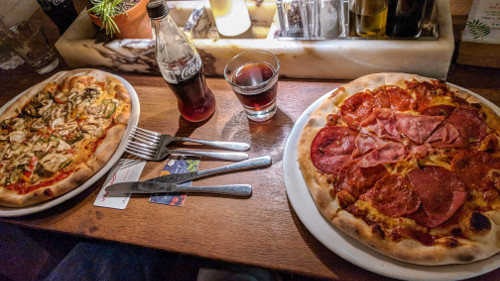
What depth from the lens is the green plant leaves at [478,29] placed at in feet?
3.76

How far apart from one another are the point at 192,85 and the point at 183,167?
30 centimetres

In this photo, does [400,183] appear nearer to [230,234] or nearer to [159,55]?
[230,234]

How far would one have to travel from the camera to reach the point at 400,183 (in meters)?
1.00

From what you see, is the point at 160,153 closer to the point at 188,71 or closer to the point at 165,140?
the point at 165,140

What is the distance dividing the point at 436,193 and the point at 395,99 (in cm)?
35

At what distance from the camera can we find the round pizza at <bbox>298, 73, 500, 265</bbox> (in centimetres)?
88

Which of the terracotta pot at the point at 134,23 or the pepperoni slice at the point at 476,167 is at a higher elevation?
the terracotta pot at the point at 134,23

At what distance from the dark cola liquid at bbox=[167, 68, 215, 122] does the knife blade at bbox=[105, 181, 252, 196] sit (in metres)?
0.32

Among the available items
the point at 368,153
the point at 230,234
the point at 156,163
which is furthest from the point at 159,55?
the point at 368,153

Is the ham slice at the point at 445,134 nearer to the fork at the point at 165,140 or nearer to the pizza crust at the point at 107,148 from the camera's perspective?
the fork at the point at 165,140

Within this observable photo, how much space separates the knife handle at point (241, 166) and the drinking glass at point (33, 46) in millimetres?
1155

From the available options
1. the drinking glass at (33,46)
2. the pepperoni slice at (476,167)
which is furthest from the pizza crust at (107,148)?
the pepperoni slice at (476,167)

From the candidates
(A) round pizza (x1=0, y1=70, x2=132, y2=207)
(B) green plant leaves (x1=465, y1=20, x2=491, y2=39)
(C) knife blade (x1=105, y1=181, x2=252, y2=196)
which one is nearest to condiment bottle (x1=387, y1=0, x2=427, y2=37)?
(B) green plant leaves (x1=465, y1=20, x2=491, y2=39)

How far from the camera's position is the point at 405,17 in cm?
119
